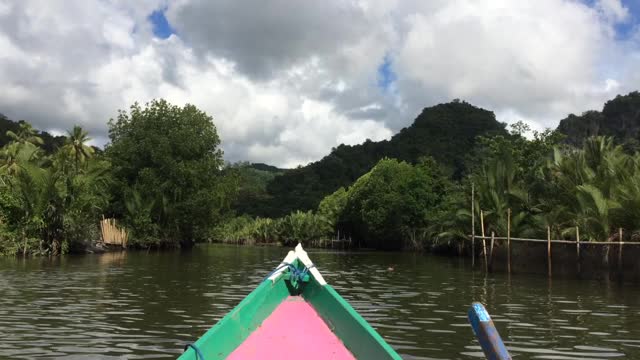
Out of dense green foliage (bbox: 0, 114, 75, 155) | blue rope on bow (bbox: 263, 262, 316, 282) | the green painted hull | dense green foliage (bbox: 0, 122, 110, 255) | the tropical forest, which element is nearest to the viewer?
the green painted hull

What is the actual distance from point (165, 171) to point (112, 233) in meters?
6.25

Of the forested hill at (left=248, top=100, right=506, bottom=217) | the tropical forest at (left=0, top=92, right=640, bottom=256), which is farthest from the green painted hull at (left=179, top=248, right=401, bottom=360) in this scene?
the forested hill at (left=248, top=100, right=506, bottom=217)

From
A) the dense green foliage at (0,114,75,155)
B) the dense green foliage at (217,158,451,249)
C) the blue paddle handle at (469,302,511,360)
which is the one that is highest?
the dense green foliage at (0,114,75,155)

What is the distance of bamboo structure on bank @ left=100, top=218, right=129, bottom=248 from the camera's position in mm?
40666

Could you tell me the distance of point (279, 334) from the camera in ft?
19.3

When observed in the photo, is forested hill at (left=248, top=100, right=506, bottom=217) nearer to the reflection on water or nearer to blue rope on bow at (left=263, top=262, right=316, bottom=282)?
the reflection on water

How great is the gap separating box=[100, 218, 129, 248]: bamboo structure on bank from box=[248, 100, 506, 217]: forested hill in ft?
197

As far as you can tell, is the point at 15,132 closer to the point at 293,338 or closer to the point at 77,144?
the point at 77,144

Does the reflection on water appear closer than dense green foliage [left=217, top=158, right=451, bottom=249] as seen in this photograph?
Yes

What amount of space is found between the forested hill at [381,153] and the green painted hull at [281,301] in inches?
3469

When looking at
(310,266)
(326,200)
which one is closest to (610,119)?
(326,200)

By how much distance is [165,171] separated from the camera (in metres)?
44.8

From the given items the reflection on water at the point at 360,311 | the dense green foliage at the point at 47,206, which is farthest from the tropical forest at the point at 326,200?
the reflection on water at the point at 360,311

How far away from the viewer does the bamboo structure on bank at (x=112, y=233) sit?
40666mm
